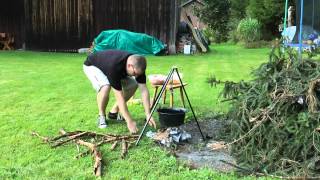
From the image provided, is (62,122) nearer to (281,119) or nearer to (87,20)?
(281,119)

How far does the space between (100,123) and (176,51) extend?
566 inches

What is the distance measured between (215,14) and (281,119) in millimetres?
33507

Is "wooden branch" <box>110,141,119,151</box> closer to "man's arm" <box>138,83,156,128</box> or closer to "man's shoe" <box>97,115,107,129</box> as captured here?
"man's arm" <box>138,83,156,128</box>

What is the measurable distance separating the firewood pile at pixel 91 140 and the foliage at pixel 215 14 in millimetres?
Result: 30864

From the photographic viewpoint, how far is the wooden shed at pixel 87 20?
2086 centimetres

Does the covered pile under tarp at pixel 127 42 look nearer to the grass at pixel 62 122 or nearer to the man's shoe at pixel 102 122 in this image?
the grass at pixel 62 122

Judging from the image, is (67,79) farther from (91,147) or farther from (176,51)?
(176,51)

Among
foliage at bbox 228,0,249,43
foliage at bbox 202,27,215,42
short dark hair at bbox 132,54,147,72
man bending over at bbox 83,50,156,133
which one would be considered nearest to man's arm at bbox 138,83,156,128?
man bending over at bbox 83,50,156,133

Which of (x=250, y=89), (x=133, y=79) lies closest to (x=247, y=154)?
(x=250, y=89)

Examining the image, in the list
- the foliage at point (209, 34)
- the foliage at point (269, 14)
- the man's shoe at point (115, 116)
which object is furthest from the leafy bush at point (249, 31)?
the man's shoe at point (115, 116)

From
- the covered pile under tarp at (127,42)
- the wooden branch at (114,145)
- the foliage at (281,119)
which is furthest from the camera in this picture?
the covered pile under tarp at (127,42)

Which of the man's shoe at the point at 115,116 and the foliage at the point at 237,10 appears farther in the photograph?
the foliage at the point at 237,10

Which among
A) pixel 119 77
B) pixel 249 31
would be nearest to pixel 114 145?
pixel 119 77

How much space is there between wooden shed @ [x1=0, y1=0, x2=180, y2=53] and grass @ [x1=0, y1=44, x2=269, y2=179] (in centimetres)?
709
